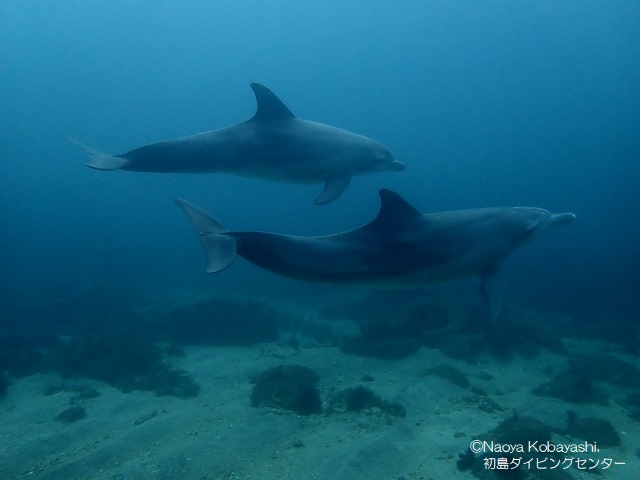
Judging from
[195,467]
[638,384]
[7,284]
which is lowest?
[7,284]

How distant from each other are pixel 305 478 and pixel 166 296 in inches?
884

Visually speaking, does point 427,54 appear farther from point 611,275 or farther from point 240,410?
point 240,410

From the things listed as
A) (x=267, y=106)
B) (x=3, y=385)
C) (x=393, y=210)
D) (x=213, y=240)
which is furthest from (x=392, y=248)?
(x=3, y=385)

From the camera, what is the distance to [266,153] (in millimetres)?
7293

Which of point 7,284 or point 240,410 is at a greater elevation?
point 240,410

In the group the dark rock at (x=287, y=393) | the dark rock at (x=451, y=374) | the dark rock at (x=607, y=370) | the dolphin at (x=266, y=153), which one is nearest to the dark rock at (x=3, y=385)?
the dark rock at (x=287, y=393)

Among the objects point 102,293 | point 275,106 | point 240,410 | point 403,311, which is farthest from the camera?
point 102,293

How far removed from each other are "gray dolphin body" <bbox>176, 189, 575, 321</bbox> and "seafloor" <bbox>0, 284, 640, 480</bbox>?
302 cm

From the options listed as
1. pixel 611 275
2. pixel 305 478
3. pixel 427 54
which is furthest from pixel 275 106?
pixel 427 54

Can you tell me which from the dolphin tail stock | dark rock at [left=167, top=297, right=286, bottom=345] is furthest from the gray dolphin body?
dark rock at [left=167, top=297, right=286, bottom=345]

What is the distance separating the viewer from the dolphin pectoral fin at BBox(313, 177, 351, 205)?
7420 mm

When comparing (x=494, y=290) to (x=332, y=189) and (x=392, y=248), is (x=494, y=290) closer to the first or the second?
(x=392, y=248)

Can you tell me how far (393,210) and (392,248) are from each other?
0.50 m

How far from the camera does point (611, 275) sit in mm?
29656
